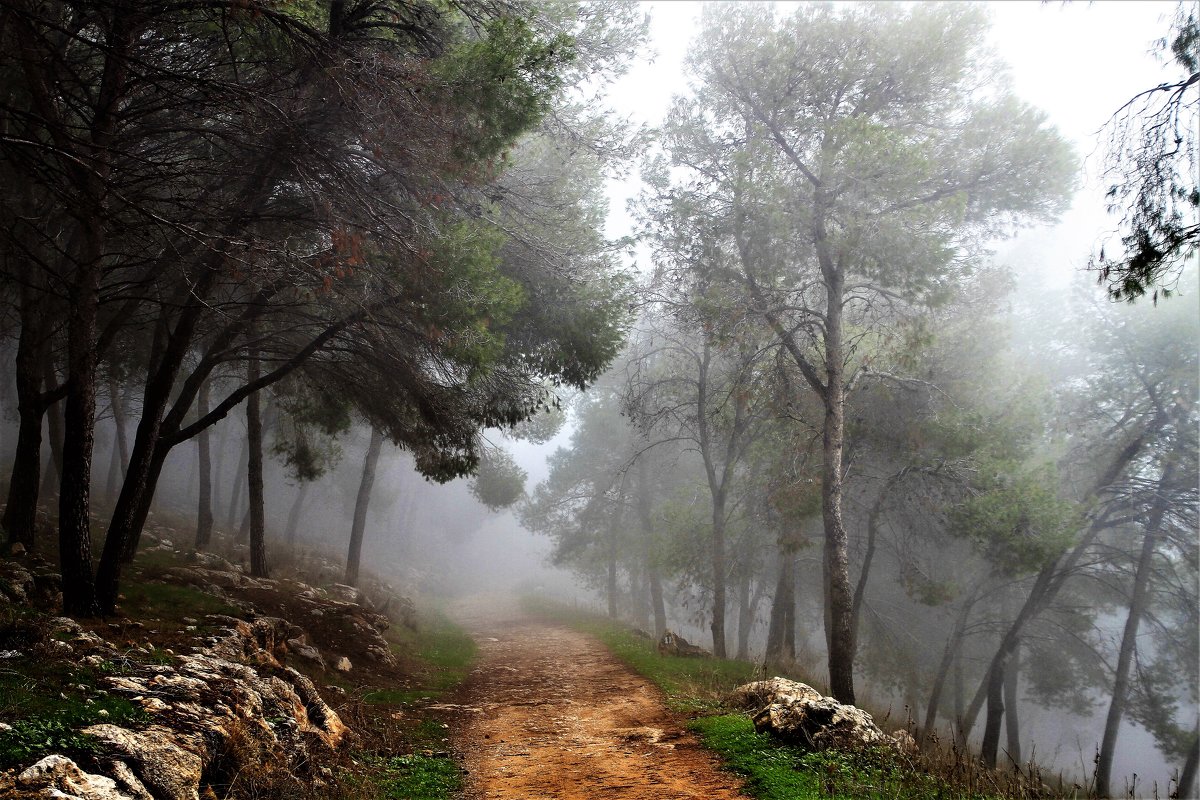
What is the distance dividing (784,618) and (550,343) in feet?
39.1

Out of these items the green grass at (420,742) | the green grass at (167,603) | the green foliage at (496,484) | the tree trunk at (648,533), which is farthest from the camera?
the green foliage at (496,484)

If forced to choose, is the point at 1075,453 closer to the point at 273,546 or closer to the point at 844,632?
the point at 844,632

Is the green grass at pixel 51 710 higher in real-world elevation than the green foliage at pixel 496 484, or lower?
lower

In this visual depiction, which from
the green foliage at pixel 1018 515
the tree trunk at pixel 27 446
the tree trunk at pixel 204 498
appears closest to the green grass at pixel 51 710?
the tree trunk at pixel 27 446

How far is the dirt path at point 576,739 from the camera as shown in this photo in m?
6.04

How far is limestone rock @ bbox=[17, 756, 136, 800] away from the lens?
3266mm

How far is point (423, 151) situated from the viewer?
798 centimetres

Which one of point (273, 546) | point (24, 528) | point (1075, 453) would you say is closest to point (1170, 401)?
point (1075, 453)

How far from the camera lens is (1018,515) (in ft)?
45.9

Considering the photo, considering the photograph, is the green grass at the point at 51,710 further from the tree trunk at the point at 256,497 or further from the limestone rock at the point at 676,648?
the limestone rock at the point at 676,648

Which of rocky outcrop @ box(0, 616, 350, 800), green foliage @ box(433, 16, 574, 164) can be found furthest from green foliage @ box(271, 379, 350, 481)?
green foliage @ box(433, 16, 574, 164)

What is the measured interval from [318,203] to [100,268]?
8.52 ft

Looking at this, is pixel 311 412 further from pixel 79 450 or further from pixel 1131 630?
pixel 1131 630

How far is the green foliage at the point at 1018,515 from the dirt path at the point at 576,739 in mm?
8547
